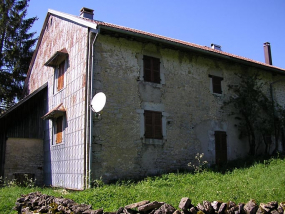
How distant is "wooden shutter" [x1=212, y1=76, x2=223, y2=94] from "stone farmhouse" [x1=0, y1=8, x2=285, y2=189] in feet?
0.14

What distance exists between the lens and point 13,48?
68.8 feet

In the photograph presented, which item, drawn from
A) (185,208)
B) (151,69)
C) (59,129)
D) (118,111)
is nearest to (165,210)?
(185,208)

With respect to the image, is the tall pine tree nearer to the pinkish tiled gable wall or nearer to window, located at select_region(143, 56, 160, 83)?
the pinkish tiled gable wall

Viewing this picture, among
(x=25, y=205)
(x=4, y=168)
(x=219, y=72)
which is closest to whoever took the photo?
(x=25, y=205)

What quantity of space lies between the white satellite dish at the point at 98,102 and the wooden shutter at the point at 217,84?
598 centimetres

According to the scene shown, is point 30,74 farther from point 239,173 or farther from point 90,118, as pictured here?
point 239,173

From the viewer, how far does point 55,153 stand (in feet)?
41.9

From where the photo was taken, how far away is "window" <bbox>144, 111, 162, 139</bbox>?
11531 millimetres

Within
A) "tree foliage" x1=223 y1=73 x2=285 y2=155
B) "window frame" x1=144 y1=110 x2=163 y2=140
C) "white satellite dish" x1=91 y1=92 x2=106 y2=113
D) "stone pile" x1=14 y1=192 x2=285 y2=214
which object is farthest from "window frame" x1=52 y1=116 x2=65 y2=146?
"tree foliage" x1=223 y1=73 x2=285 y2=155

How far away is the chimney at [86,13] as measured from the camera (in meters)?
13.3

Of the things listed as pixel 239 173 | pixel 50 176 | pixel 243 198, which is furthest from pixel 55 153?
pixel 243 198

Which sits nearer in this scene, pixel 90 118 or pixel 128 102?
pixel 90 118

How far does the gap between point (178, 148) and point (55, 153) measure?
16.2 feet

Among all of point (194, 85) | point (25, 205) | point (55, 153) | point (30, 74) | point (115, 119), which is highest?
point (30, 74)
